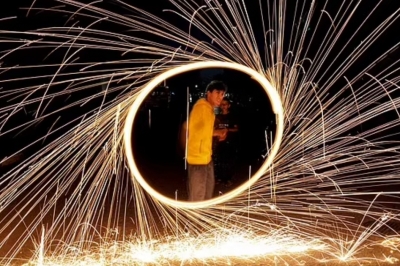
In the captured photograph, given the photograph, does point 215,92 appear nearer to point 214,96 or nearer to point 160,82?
point 214,96

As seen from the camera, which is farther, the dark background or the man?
the dark background

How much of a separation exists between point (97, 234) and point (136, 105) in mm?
1630

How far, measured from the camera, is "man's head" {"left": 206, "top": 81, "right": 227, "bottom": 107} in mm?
7246

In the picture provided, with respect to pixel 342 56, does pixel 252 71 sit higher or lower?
lower

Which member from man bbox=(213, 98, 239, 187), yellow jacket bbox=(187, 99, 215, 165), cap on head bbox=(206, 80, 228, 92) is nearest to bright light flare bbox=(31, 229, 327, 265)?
yellow jacket bbox=(187, 99, 215, 165)

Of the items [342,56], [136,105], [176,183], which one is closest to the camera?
[136,105]

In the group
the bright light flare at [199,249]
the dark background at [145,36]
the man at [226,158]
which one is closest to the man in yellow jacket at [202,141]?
the bright light flare at [199,249]

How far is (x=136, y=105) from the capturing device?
22.2 ft

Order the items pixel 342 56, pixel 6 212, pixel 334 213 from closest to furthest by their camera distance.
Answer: pixel 334 213 < pixel 6 212 < pixel 342 56

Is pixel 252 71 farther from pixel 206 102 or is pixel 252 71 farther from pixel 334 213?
pixel 334 213

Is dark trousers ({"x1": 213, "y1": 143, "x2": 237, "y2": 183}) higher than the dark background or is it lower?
lower

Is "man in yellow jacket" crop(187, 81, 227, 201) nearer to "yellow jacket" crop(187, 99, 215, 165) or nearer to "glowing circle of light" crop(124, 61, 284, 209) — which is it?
"yellow jacket" crop(187, 99, 215, 165)

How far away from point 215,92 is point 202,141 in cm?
52

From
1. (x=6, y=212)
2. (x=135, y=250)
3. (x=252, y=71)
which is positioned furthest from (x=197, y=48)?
(x=6, y=212)
